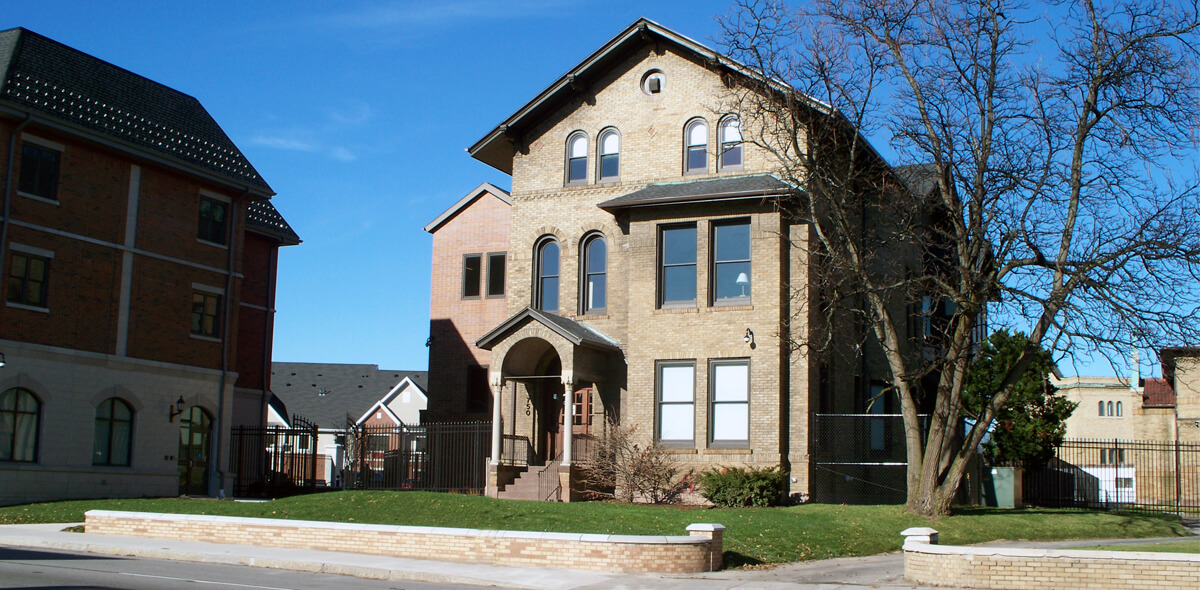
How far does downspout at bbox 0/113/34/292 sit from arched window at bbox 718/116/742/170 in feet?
55.5

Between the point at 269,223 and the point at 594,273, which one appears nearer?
the point at 594,273

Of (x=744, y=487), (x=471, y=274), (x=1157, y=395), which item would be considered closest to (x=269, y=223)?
(x=471, y=274)

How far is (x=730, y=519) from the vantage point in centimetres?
2067

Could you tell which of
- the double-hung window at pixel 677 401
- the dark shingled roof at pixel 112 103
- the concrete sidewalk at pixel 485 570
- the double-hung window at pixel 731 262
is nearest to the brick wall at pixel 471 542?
the concrete sidewalk at pixel 485 570

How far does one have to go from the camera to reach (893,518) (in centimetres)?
2178

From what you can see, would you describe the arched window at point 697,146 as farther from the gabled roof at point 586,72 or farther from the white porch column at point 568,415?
the white porch column at point 568,415

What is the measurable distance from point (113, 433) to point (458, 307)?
9.99 metres

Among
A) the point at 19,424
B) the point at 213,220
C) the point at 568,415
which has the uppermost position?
the point at 213,220

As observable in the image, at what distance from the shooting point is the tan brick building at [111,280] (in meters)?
26.8

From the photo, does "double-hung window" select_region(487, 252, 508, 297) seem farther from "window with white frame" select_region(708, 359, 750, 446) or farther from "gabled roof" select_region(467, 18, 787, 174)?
"window with white frame" select_region(708, 359, 750, 446)

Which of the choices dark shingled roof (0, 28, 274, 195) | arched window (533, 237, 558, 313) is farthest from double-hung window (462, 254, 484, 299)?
dark shingled roof (0, 28, 274, 195)

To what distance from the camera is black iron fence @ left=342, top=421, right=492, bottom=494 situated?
27.6 m

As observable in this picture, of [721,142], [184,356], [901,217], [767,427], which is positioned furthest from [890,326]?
[184,356]

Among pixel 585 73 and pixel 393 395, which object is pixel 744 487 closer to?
pixel 585 73
